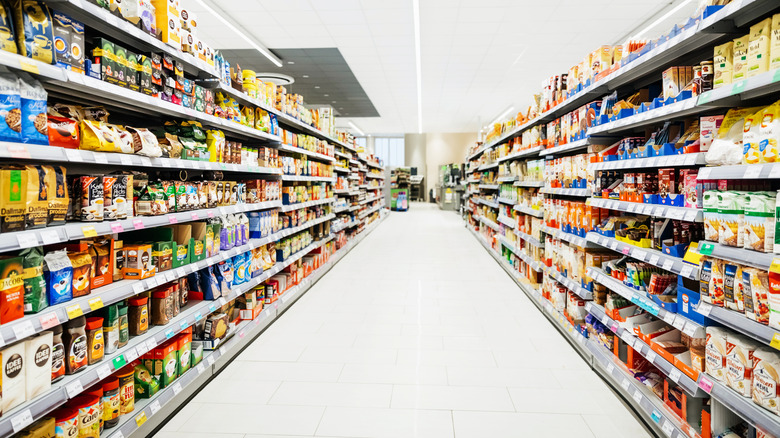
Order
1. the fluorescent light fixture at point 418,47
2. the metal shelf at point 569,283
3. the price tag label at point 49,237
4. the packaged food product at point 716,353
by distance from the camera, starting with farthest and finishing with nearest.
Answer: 1. the fluorescent light fixture at point 418,47
2. the metal shelf at point 569,283
3. the packaged food product at point 716,353
4. the price tag label at point 49,237

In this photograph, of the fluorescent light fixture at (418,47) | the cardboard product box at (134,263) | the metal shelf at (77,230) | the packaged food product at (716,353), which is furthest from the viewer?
the fluorescent light fixture at (418,47)

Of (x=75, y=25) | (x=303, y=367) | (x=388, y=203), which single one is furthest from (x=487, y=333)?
(x=388, y=203)

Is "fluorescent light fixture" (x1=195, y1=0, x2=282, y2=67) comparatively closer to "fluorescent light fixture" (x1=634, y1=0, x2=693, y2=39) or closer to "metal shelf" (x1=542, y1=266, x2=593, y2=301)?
"metal shelf" (x1=542, y1=266, x2=593, y2=301)

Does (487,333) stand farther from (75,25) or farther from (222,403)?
(75,25)

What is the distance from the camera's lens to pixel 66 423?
1.70 meters

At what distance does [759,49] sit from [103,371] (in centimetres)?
305

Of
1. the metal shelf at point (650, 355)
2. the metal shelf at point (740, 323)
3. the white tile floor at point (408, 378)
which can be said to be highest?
the metal shelf at point (740, 323)

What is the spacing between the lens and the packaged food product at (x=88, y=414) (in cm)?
176

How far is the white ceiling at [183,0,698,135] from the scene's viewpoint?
20.7 feet

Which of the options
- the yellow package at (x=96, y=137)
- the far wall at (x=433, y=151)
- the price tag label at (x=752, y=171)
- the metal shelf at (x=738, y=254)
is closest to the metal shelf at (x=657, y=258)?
the metal shelf at (x=738, y=254)

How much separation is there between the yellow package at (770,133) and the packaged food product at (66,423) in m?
2.94

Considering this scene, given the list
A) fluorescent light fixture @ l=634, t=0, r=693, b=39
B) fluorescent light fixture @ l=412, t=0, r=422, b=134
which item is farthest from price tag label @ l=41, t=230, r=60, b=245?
fluorescent light fixture @ l=634, t=0, r=693, b=39

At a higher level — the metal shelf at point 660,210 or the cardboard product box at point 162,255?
the metal shelf at point 660,210

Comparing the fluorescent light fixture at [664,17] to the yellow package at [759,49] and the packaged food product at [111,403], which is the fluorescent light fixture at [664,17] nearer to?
the yellow package at [759,49]
